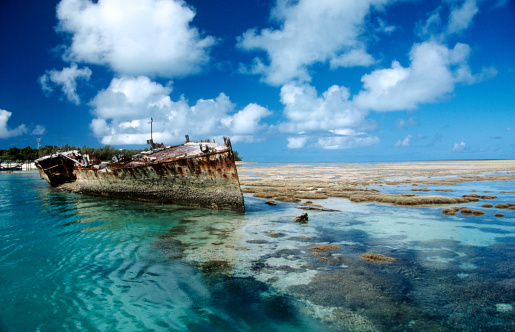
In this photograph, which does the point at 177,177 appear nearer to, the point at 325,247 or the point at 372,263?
the point at 325,247

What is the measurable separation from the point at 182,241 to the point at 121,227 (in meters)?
4.65

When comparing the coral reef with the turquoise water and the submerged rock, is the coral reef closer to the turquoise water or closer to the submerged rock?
the turquoise water

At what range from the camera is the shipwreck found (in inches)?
673

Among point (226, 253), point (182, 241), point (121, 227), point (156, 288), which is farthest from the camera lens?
point (121, 227)

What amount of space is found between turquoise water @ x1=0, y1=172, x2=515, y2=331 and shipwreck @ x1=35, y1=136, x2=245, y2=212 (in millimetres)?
3503

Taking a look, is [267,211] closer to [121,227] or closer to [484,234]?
[121,227]

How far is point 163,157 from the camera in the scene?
794 inches

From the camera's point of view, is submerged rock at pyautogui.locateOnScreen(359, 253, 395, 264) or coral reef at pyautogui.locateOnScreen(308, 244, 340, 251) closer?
submerged rock at pyautogui.locateOnScreen(359, 253, 395, 264)

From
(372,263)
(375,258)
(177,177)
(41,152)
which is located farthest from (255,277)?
(41,152)

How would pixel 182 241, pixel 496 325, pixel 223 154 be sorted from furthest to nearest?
pixel 223 154 < pixel 182 241 < pixel 496 325

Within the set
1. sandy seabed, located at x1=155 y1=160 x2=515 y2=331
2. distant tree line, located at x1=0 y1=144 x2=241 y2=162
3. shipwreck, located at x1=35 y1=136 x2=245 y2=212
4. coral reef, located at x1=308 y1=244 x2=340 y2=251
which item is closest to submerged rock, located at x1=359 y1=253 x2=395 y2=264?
sandy seabed, located at x1=155 y1=160 x2=515 y2=331

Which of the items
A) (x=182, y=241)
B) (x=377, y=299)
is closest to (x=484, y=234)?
(x=377, y=299)

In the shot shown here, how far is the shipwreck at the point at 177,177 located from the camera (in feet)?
56.1

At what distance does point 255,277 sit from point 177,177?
1248cm
